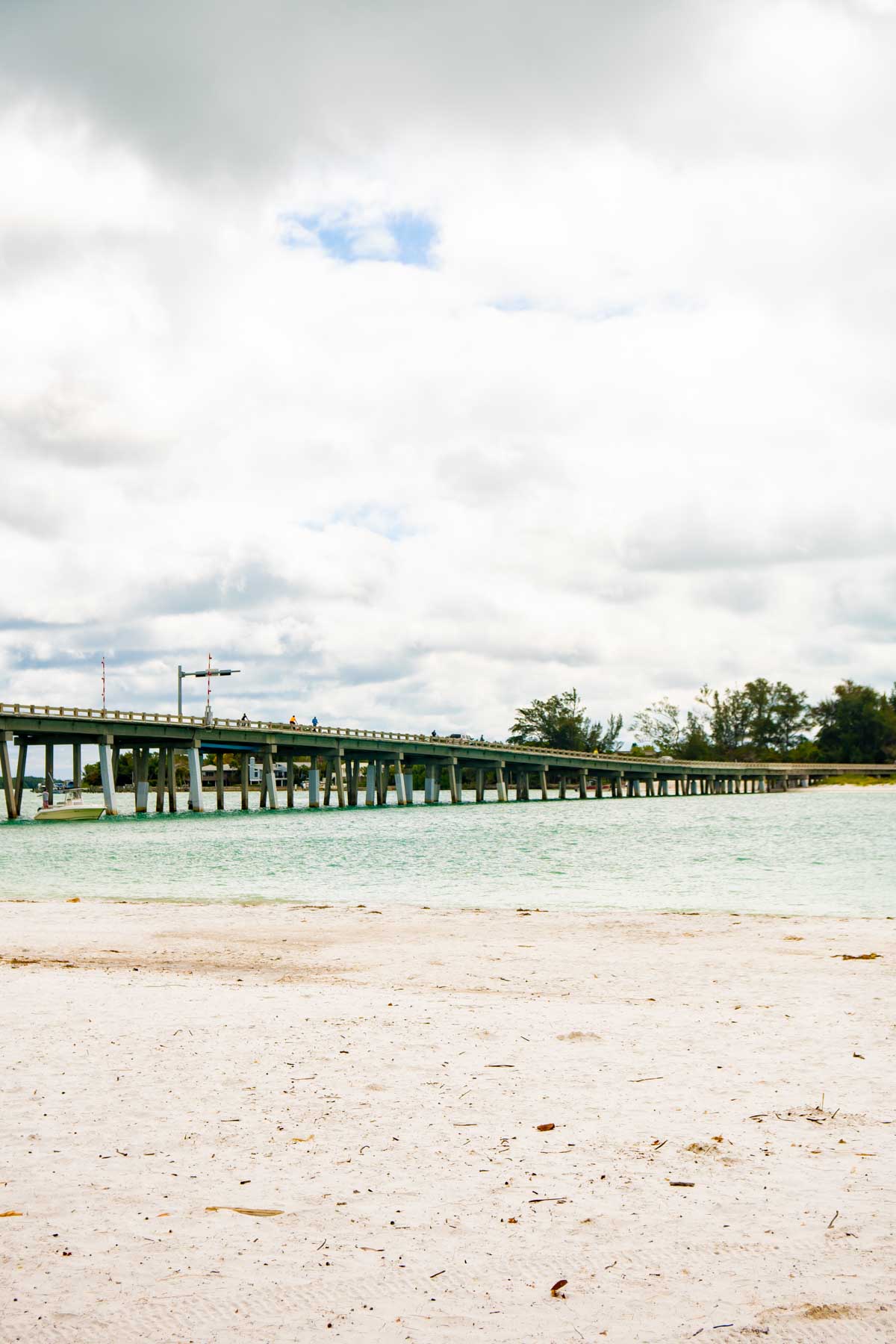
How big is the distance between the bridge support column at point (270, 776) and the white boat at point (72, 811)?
19.8m

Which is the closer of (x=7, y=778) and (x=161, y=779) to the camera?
(x=7, y=778)

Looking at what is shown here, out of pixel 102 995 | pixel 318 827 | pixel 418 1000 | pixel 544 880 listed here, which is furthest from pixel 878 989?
pixel 318 827

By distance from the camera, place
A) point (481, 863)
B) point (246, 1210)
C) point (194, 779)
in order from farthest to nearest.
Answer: point (194, 779)
point (481, 863)
point (246, 1210)

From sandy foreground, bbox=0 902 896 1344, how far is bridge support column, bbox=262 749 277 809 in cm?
9812

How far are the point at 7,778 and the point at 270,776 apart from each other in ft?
122

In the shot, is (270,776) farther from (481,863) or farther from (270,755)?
(481,863)

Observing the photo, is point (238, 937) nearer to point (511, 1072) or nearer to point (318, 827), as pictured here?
point (511, 1072)

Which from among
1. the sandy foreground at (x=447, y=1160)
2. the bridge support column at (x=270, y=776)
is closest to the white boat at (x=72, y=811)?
the bridge support column at (x=270, y=776)

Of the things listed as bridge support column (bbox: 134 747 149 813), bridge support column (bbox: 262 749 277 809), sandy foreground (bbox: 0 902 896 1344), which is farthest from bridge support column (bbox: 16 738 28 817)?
sandy foreground (bbox: 0 902 896 1344)

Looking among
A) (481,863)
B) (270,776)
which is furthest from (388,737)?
(481,863)

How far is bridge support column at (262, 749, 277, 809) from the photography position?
110319 millimetres

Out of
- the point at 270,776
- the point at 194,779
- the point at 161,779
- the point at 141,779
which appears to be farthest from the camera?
the point at 270,776

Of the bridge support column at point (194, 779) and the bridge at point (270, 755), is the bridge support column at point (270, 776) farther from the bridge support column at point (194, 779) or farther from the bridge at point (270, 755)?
the bridge support column at point (194, 779)

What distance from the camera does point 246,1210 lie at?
235 inches
